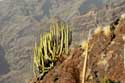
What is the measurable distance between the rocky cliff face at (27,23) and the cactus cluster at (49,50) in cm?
6383

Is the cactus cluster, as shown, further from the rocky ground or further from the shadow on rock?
the shadow on rock

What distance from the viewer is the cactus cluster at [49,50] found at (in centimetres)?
891

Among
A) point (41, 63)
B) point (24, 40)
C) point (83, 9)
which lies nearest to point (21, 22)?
point (24, 40)

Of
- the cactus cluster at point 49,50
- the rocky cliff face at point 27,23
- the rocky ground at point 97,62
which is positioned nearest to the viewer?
the rocky ground at point 97,62

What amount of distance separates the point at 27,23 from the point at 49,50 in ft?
394

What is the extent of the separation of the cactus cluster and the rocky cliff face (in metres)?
63.8

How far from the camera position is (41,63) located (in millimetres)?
9031

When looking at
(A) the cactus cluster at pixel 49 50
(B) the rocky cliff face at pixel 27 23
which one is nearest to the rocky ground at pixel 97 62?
(A) the cactus cluster at pixel 49 50

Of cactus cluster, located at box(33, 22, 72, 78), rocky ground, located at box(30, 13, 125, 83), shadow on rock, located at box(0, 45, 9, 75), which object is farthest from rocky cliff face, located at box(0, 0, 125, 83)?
rocky ground, located at box(30, 13, 125, 83)

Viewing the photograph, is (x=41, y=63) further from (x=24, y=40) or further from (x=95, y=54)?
(x=24, y=40)

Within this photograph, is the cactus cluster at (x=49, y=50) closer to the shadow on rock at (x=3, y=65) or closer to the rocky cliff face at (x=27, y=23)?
the rocky cliff face at (x=27, y=23)

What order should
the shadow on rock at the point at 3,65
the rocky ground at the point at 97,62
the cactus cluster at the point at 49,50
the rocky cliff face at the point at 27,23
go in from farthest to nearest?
1. the shadow on rock at the point at 3,65
2. the rocky cliff face at the point at 27,23
3. the cactus cluster at the point at 49,50
4. the rocky ground at the point at 97,62

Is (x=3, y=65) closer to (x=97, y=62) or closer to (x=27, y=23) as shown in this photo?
(x=27, y=23)

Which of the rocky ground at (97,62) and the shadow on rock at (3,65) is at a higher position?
the rocky ground at (97,62)
